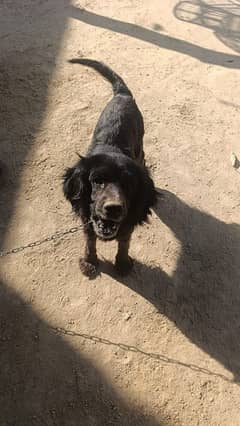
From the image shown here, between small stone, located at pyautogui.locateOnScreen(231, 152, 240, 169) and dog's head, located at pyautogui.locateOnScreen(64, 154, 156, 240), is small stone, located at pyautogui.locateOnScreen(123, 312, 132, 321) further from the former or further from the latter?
small stone, located at pyautogui.locateOnScreen(231, 152, 240, 169)

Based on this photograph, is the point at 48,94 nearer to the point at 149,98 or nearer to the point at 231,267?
the point at 149,98

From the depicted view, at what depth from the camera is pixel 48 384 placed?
10.5 feet

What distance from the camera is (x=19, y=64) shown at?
19.4ft

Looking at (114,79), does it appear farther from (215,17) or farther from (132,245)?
(215,17)

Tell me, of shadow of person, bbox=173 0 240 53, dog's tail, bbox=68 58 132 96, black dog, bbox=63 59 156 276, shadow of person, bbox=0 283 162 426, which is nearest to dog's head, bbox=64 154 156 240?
black dog, bbox=63 59 156 276

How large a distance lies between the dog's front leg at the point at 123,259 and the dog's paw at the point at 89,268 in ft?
0.67

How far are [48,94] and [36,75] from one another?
0.45 m

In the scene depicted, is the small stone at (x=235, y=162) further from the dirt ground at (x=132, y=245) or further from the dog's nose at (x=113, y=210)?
the dog's nose at (x=113, y=210)

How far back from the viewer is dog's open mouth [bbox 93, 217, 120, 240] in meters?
3.08

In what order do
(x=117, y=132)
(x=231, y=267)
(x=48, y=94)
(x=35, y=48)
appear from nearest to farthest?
(x=117, y=132)
(x=231, y=267)
(x=48, y=94)
(x=35, y=48)

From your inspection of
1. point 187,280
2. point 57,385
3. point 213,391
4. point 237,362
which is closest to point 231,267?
point 187,280

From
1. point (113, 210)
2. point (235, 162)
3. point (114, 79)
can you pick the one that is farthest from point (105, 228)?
point (235, 162)


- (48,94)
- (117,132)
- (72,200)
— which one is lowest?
(48,94)

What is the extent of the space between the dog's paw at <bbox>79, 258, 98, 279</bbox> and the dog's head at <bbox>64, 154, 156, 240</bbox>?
731 mm
